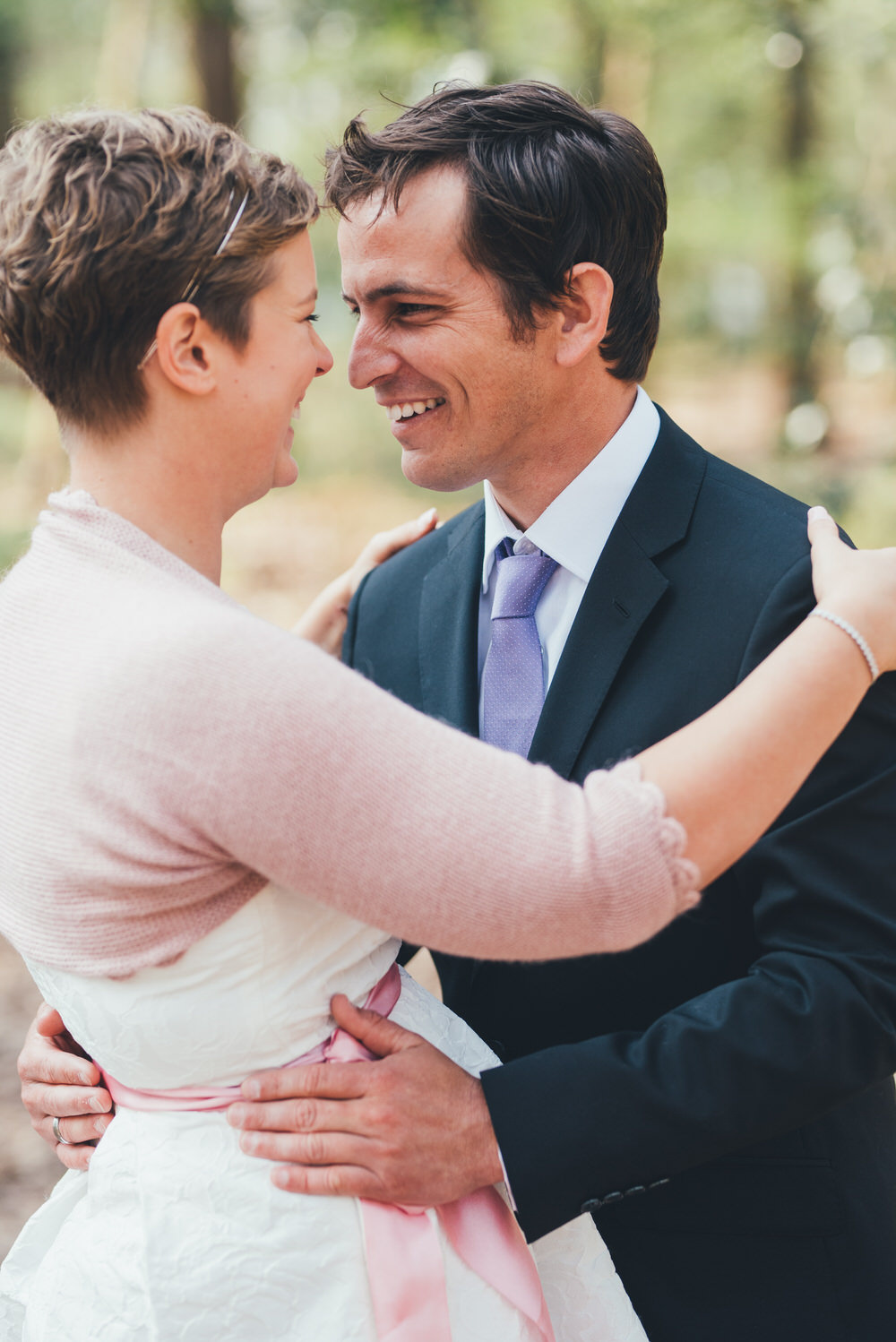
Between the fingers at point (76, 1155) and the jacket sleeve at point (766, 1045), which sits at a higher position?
the jacket sleeve at point (766, 1045)

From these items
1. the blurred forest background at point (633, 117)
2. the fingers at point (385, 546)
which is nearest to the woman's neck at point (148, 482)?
the fingers at point (385, 546)

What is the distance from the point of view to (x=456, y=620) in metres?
2.54

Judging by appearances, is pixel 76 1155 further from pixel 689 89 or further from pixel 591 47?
pixel 689 89

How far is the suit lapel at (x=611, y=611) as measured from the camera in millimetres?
2127

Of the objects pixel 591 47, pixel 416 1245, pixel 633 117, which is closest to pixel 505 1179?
pixel 416 1245

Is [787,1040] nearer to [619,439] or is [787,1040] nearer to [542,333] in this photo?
[619,439]

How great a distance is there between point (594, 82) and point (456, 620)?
13.1 m

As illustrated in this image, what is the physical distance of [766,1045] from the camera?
5.90ft

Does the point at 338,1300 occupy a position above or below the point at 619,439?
below

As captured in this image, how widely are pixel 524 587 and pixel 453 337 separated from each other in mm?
557

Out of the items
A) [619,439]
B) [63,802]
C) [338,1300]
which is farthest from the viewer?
[619,439]

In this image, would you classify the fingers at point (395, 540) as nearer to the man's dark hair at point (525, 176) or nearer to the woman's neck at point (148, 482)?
the man's dark hair at point (525, 176)

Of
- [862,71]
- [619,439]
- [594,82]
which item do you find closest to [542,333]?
[619,439]

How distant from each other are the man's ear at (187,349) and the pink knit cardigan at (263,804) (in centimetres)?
26
